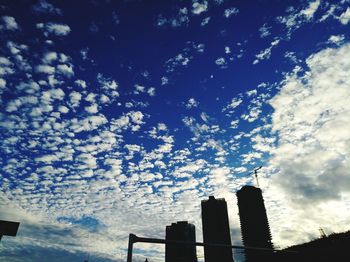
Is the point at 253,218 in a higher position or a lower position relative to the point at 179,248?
higher

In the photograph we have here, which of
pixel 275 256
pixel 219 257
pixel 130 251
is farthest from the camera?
pixel 219 257

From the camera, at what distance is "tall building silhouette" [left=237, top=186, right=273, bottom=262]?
17088 centimetres

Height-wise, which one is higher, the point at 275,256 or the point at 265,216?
the point at 265,216

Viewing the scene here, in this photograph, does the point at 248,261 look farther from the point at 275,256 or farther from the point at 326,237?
the point at 326,237

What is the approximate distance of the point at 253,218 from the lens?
585ft

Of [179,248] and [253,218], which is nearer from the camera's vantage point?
[179,248]

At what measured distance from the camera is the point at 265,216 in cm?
18050

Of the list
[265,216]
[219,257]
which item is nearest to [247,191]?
[265,216]

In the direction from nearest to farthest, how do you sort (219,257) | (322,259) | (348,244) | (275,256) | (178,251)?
1. (348,244)
2. (322,259)
3. (275,256)
4. (178,251)
5. (219,257)

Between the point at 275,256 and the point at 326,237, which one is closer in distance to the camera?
the point at 326,237

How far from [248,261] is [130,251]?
9323 mm

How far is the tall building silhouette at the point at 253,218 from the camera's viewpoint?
17088cm

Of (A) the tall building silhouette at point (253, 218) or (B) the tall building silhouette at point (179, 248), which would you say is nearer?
(B) the tall building silhouette at point (179, 248)

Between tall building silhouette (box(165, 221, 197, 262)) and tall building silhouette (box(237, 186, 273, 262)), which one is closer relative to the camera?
tall building silhouette (box(165, 221, 197, 262))
